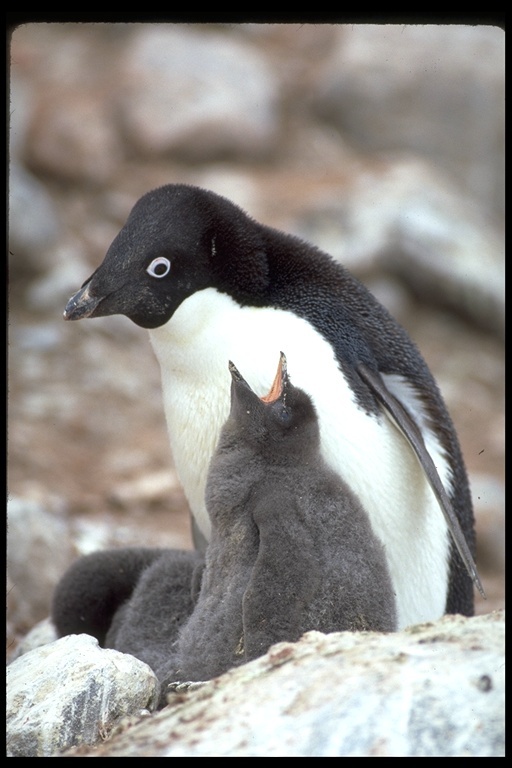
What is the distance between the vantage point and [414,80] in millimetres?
9188

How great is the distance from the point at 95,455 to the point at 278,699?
4.68m

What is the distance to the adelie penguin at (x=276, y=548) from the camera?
2.37m

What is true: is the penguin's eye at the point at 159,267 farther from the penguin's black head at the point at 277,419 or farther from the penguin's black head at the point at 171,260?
the penguin's black head at the point at 277,419

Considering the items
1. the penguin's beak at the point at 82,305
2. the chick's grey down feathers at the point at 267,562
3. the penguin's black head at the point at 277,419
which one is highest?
the penguin's beak at the point at 82,305

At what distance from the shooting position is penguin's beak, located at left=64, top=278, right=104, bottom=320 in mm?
2959

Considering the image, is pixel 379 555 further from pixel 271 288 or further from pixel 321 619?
pixel 271 288

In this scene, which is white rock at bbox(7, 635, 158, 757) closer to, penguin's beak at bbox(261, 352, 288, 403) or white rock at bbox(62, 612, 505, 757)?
white rock at bbox(62, 612, 505, 757)

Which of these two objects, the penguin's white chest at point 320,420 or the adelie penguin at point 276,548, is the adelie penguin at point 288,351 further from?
the adelie penguin at point 276,548

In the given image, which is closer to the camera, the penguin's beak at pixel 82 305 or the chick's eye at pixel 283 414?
the chick's eye at pixel 283 414

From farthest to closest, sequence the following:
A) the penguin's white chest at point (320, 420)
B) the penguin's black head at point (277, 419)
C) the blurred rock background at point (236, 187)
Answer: the blurred rock background at point (236, 187), the penguin's white chest at point (320, 420), the penguin's black head at point (277, 419)

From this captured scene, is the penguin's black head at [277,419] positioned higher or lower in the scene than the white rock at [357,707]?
higher

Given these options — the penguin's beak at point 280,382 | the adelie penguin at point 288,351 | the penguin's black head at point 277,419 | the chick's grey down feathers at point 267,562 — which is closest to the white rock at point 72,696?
the chick's grey down feathers at point 267,562

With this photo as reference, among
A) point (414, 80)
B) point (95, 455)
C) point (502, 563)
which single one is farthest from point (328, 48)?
point (502, 563)

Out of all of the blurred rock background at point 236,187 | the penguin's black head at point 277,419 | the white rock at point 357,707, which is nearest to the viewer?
the white rock at point 357,707
